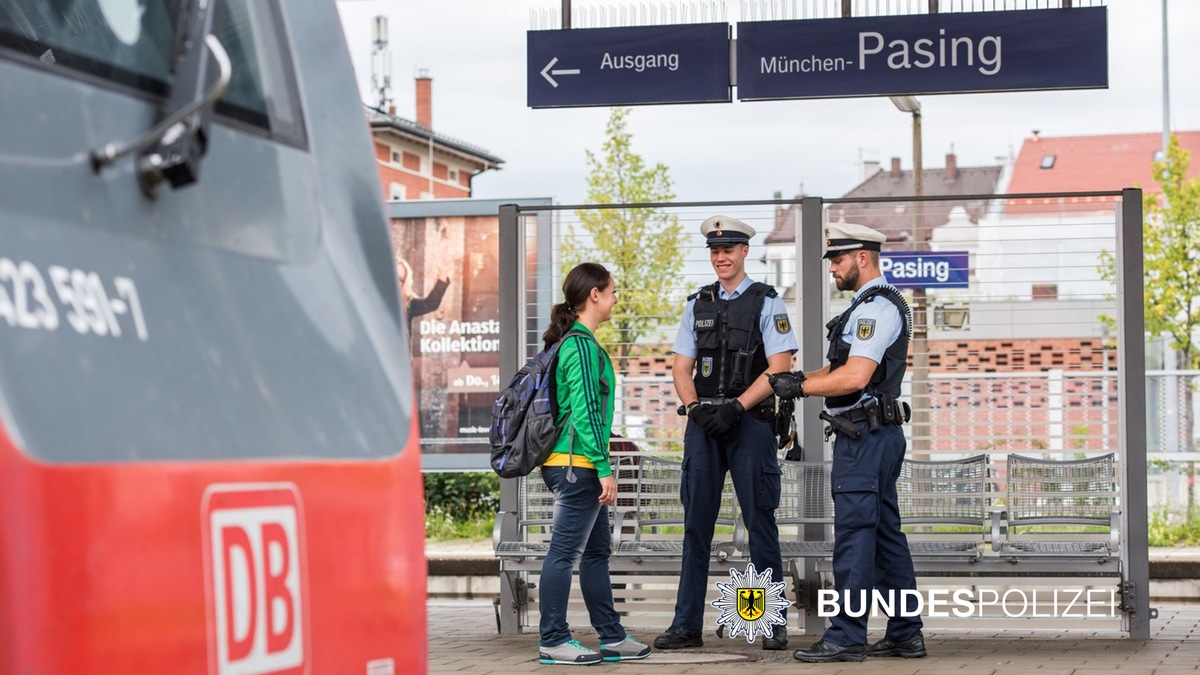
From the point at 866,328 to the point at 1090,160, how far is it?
8355 centimetres

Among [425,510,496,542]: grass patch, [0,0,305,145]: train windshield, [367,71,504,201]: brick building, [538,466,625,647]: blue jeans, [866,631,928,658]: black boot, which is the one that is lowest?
[425,510,496,542]: grass patch

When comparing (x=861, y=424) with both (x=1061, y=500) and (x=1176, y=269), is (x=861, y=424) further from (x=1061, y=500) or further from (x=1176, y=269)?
(x=1176, y=269)

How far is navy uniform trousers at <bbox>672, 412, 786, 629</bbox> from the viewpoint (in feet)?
26.3

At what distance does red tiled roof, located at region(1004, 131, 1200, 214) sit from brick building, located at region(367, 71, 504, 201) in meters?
29.8

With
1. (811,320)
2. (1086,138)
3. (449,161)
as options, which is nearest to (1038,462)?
(811,320)

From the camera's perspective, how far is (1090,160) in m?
86.4

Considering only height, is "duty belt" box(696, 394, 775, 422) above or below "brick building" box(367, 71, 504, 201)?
below

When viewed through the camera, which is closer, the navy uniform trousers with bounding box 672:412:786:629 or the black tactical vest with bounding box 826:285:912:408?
the black tactical vest with bounding box 826:285:912:408

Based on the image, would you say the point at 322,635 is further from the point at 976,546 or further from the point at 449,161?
the point at 449,161

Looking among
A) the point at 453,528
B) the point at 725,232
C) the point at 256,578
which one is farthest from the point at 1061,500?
the point at 453,528

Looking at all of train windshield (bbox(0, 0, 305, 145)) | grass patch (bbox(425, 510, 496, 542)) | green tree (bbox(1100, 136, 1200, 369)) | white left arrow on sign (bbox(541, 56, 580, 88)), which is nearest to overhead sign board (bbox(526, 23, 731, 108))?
white left arrow on sign (bbox(541, 56, 580, 88))

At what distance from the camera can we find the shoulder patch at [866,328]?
24.5 feet

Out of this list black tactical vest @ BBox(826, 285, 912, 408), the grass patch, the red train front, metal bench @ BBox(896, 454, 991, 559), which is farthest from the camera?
the grass patch

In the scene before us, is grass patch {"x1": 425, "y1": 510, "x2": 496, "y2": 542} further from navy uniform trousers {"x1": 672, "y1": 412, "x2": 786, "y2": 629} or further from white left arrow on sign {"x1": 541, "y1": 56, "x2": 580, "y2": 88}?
navy uniform trousers {"x1": 672, "y1": 412, "x2": 786, "y2": 629}
